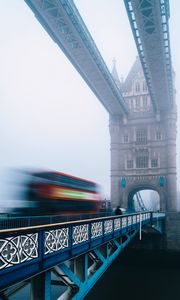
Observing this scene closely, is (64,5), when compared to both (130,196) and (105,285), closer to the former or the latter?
(105,285)

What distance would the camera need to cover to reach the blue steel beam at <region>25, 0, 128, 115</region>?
24.4m

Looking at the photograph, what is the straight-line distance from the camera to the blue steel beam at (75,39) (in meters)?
24.4

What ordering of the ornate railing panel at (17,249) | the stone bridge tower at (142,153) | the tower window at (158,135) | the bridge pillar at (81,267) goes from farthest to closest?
the tower window at (158,135) < the stone bridge tower at (142,153) < the bridge pillar at (81,267) < the ornate railing panel at (17,249)

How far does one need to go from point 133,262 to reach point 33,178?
68.9 ft

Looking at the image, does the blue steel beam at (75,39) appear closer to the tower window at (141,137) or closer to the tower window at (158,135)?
the tower window at (141,137)

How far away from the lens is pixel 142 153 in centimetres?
4712

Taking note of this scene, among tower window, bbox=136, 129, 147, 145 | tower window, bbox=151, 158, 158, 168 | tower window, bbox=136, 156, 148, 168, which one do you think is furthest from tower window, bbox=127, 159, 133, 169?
tower window, bbox=151, 158, 158, 168

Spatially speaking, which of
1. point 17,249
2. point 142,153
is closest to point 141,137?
point 142,153

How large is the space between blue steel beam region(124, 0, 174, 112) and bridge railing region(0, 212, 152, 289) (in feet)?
67.4

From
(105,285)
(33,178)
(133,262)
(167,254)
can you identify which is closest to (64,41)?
(33,178)

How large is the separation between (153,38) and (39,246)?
2596cm

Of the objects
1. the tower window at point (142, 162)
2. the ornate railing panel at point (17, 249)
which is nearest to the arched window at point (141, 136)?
the tower window at point (142, 162)

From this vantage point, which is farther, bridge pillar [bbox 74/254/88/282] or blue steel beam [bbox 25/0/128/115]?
blue steel beam [bbox 25/0/128/115]

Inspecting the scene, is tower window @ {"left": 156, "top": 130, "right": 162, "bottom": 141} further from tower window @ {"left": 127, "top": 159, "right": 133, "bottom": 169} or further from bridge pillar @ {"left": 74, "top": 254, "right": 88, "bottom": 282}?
bridge pillar @ {"left": 74, "top": 254, "right": 88, "bottom": 282}
